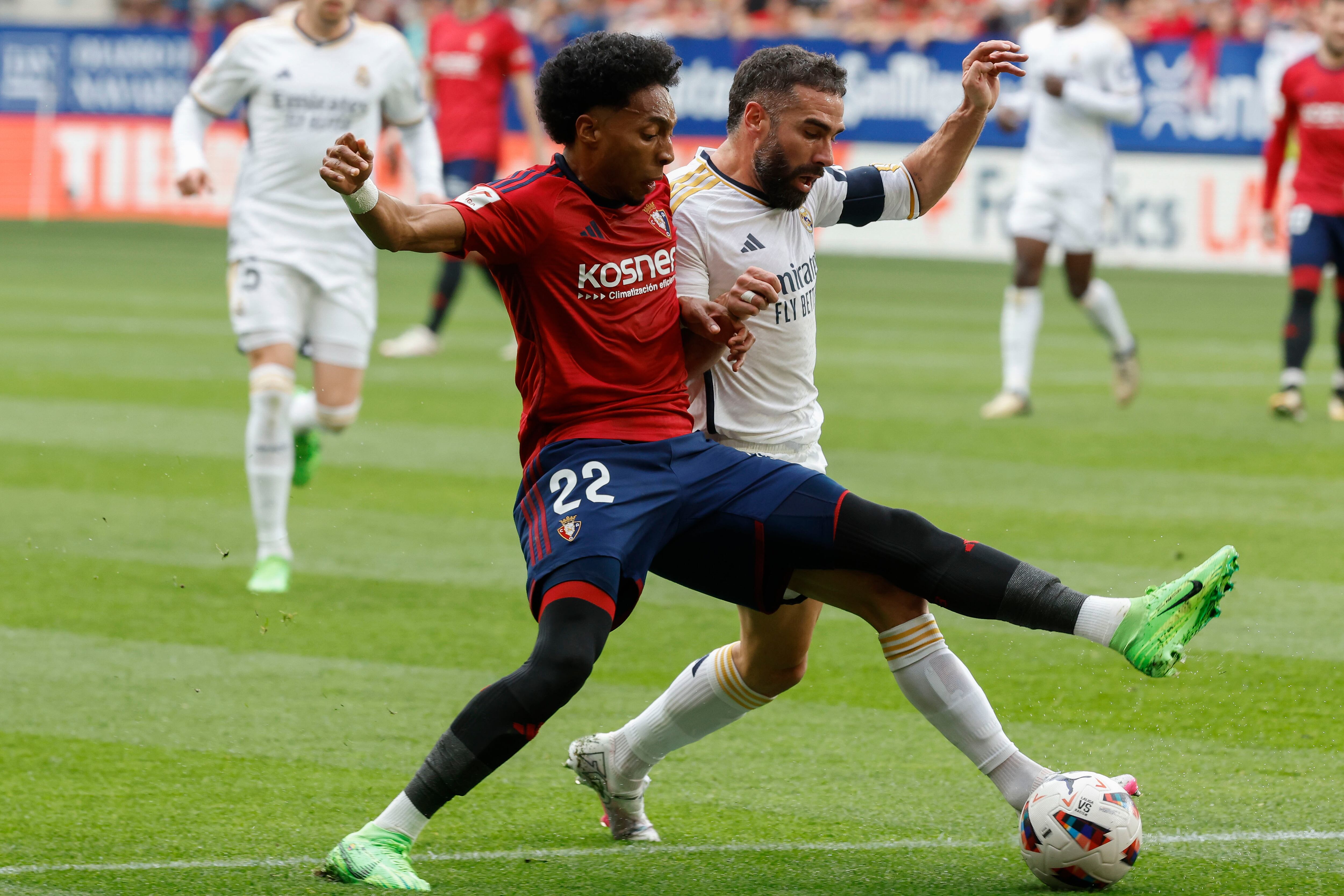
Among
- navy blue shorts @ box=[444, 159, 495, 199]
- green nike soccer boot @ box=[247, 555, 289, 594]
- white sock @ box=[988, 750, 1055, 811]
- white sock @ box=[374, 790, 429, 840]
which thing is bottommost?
navy blue shorts @ box=[444, 159, 495, 199]

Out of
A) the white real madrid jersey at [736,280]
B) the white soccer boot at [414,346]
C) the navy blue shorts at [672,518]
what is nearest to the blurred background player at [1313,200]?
the white soccer boot at [414,346]

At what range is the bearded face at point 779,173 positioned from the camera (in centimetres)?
435

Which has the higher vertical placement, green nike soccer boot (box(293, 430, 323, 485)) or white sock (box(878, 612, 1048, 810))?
white sock (box(878, 612, 1048, 810))

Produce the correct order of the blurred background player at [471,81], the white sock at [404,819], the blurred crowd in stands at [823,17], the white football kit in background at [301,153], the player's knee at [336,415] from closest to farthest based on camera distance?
the white sock at [404,819]
the white football kit in background at [301,153]
the player's knee at [336,415]
the blurred background player at [471,81]
the blurred crowd in stands at [823,17]

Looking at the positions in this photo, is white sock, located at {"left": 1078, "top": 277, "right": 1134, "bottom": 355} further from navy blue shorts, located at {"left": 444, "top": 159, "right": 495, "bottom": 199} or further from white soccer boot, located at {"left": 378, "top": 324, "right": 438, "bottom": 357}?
navy blue shorts, located at {"left": 444, "top": 159, "right": 495, "bottom": 199}

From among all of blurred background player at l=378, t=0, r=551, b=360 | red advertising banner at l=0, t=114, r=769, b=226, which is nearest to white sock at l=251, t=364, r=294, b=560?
blurred background player at l=378, t=0, r=551, b=360

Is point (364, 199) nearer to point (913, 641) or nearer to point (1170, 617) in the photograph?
point (913, 641)

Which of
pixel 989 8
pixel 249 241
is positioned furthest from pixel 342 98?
pixel 989 8

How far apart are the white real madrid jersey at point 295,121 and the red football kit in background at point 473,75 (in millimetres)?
7671

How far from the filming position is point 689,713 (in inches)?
176

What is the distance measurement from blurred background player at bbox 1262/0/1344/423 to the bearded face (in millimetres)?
7845

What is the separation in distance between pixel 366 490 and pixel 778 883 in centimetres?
594

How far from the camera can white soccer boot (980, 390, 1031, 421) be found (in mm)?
11773

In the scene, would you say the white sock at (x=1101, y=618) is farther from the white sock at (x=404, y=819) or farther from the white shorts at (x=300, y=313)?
the white shorts at (x=300, y=313)
